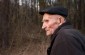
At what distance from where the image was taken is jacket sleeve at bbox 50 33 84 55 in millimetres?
3646

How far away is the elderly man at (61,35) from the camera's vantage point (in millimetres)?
3660

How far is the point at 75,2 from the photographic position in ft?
70.6

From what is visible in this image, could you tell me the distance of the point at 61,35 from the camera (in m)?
3.71

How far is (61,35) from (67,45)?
15cm

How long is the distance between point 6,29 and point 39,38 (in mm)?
1858

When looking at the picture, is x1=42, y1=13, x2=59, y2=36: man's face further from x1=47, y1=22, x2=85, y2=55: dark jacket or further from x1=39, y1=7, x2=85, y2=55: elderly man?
x1=47, y1=22, x2=85, y2=55: dark jacket

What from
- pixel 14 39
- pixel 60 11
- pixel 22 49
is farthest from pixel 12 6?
pixel 60 11

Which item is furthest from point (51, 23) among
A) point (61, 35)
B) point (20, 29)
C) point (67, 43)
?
point (20, 29)

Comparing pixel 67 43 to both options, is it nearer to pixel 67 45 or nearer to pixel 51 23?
pixel 67 45

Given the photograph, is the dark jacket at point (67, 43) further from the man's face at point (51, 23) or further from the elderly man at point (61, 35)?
the man's face at point (51, 23)

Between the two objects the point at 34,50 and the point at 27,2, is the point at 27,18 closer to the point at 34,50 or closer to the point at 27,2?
the point at 27,2

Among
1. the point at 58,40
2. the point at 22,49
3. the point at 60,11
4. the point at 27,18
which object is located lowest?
the point at 22,49

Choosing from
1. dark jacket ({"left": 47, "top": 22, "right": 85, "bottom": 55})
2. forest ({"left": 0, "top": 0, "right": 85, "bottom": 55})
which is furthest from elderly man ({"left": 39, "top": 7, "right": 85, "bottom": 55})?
forest ({"left": 0, "top": 0, "right": 85, "bottom": 55})

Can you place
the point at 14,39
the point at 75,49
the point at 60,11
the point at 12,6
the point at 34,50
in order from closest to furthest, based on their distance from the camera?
the point at 75,49
the point at 60,11
the point at 34,50
the point at 14,39
the point at 12,6
